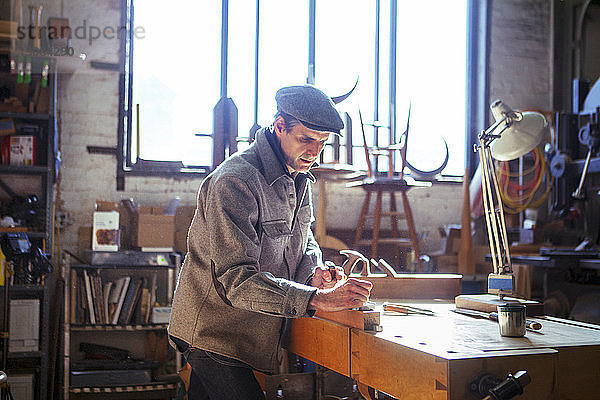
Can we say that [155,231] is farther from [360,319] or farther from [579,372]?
[579,372]

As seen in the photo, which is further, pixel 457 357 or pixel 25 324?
pixel 25 324

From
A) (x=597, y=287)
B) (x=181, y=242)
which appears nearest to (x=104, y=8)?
(x=181, y=242)

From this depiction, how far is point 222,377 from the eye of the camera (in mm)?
2209

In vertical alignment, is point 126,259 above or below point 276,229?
below

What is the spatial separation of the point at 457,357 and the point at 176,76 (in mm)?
4731

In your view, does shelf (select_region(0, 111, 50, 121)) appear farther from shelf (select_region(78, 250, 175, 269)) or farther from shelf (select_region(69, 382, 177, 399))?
shelf (select_region(69, 382, 177, 399))

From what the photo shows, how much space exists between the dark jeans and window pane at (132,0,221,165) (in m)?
3.60

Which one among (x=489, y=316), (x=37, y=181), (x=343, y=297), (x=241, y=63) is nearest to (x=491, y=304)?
(x=489, y=316)

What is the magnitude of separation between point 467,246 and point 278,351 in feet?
11.7

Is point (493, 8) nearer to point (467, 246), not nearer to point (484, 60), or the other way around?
point (484, 60)

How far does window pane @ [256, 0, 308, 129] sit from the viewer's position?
599cm

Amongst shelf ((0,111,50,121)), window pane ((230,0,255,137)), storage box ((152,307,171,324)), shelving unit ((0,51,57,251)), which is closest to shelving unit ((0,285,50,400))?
shelving unit ((0,51,57,251))

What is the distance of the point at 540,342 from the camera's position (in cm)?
177

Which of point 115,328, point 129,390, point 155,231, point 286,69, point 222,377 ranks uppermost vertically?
point 286,69
